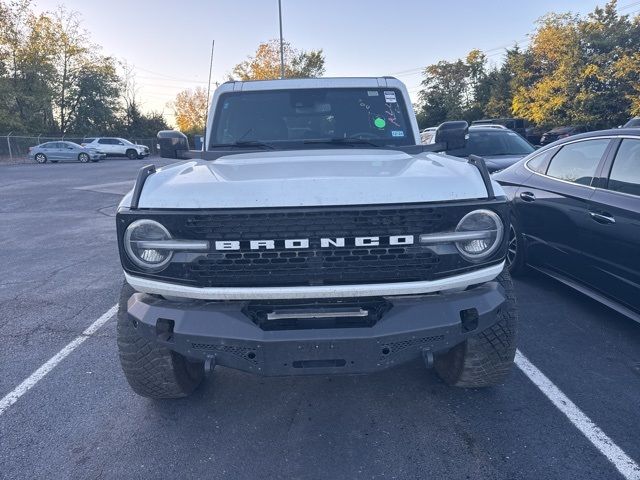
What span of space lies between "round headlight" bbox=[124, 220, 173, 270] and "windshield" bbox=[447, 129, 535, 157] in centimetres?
721

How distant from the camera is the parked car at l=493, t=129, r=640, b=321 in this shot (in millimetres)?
3652

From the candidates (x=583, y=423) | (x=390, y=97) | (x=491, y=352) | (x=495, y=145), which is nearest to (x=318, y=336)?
(x=491, y=352)

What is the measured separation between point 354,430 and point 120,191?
556 inches

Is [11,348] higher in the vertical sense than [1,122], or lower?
lower

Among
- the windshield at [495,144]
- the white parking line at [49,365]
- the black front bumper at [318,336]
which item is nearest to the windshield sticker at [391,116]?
the black front bumper at [318,336]

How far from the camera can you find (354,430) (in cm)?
275

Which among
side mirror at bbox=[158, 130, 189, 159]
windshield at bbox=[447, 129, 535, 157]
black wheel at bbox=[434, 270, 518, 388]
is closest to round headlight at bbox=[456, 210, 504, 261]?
black wheel at bbox=[434, 270, 518, 388]

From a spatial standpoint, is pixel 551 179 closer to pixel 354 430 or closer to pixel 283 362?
pixel 354 430

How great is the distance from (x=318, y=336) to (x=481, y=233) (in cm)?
98

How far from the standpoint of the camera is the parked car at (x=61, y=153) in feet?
106

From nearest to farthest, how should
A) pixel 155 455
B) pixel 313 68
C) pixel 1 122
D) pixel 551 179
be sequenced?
pixel 155 455 < pixel 551 179 < pixel 1 122 < pixel 313 68

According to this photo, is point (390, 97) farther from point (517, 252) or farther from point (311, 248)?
point (517, 252)

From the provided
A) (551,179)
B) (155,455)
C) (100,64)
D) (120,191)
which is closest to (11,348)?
(155,455)

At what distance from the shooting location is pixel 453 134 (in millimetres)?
3734
